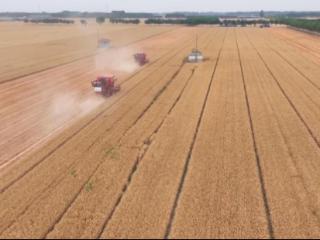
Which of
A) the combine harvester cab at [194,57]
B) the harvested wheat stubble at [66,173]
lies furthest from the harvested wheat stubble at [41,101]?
the combine harvester cab at [194,57]

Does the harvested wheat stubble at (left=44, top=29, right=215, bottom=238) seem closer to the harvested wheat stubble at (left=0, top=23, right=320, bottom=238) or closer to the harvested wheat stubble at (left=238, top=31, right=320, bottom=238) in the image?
the harvested wheat stubble at (left=0, top=23, right=320, bottom=238)

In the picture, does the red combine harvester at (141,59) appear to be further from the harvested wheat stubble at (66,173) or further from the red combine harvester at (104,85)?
the harvested wheat stubble at (66,173)

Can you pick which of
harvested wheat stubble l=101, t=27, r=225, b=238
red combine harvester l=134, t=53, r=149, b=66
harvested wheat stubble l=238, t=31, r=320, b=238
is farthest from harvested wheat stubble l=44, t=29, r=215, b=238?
red combine harvester l=134, t=53, r=149, b=66

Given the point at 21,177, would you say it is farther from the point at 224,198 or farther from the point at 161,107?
the point at 161,107

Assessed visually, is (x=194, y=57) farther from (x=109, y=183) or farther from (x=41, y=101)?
(x=109, y=183)

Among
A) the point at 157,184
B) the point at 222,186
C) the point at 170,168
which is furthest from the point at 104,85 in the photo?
the point at 222,186

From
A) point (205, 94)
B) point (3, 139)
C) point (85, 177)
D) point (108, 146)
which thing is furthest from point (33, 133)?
point (205, 94)
